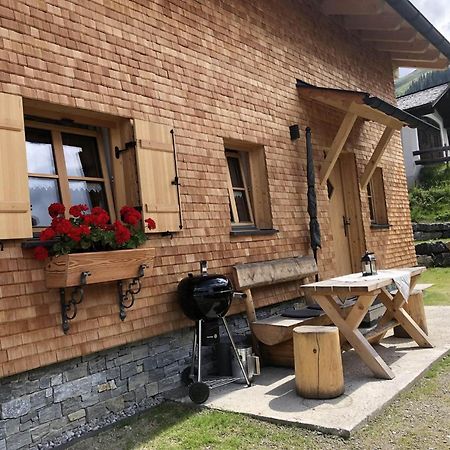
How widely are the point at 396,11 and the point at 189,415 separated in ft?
21.9

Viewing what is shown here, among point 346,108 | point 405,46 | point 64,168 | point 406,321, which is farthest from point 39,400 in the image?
point 405,46

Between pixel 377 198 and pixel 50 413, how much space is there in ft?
23.9

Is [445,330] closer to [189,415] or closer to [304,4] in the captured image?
[189,415]

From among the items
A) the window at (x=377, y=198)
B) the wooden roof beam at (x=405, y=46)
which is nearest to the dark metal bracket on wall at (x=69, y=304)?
the window at (x=377, y=198)

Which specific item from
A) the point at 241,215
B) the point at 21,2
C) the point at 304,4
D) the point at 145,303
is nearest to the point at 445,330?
the point at 241,215

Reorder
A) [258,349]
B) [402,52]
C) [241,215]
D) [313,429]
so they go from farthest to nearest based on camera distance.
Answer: [402,52]
[241,215]
[258,349]
[313,429]

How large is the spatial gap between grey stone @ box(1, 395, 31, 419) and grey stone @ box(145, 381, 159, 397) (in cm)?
111

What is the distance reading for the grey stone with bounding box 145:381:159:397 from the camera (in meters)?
4.44

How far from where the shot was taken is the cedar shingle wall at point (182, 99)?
12.4 feet

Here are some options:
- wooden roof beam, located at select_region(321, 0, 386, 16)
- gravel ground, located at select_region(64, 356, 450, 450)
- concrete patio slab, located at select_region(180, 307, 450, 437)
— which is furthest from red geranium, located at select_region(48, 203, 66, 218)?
wooden roof beam, located at select_region(321, 0, 386, 16)

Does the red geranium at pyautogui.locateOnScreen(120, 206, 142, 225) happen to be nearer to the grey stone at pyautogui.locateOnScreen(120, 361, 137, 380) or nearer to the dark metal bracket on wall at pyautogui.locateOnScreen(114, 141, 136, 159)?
A: the dark metal bracket on wall at pyautogui.locateOnScreen(114, 141, 136, 159)

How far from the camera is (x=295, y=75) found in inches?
286

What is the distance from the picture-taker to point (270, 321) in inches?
209

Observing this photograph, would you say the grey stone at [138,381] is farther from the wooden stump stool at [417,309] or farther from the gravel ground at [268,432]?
the wooden stump stool at [417,309]
